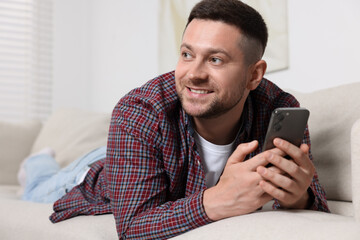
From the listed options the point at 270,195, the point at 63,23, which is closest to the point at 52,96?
the point at 63,23

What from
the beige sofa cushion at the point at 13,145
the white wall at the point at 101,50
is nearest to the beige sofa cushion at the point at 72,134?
the beige sofa cushion at the point at 13,145

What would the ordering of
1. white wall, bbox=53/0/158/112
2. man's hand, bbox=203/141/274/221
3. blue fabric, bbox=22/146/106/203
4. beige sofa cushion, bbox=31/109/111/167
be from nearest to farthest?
man's hand, bbox=203/141/274/221
blue fabric, bbox=22/146/106/203
beige sofa cushion, bbox=31/109/111/167
white wall, bbox=53/0/158/112

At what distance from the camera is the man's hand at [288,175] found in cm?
93

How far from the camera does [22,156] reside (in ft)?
9.34

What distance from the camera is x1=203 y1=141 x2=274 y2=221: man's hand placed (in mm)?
940

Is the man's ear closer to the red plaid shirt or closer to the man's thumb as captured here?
the red plaid shirt

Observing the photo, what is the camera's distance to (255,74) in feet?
4.16

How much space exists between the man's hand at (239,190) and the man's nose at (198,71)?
0.79ft

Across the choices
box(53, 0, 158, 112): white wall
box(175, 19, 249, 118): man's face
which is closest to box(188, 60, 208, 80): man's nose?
box(175, 19, 249, 118): man's face

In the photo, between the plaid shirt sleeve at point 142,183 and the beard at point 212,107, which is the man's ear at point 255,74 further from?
the plaid shirt sleeve at point 142,183

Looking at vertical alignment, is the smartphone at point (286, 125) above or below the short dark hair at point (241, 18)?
below

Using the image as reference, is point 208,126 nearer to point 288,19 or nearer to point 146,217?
→ point 146,217

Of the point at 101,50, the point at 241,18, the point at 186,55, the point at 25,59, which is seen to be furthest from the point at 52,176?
the point at 25,59

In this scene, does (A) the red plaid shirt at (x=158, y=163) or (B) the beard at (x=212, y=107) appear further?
(B) the beard at (x=212, y=107)
